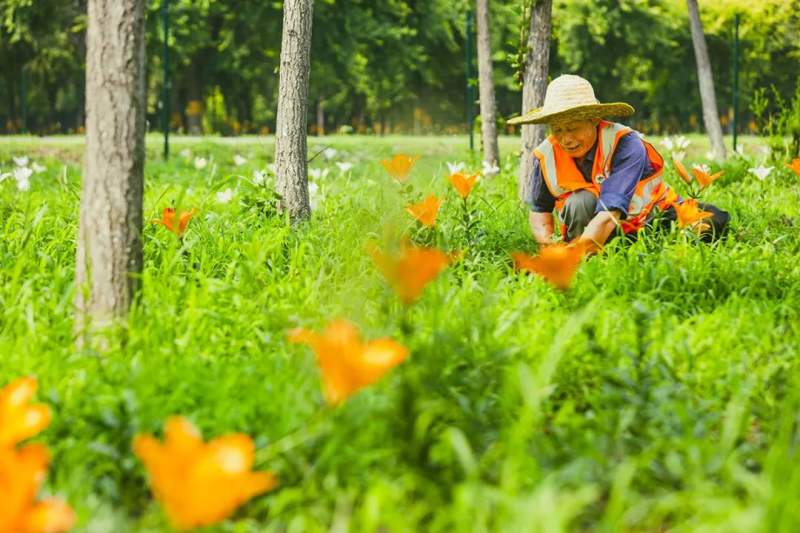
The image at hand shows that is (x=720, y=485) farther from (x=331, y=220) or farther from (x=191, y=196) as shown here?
(x=191, y=196)

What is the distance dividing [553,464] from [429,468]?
0.29m

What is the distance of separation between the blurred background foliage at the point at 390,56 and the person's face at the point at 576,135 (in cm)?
1083

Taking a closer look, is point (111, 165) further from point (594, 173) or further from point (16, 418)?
point (594, 173)

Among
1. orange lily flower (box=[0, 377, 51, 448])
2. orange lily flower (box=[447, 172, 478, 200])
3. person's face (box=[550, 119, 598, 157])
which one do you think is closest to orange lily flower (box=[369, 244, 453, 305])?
orange lily flower (box=[0, 377, 51, 448])

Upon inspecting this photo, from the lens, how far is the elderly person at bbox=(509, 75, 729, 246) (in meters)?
4.42

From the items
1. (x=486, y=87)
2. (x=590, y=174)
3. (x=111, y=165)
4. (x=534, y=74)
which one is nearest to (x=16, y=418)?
(x=111, y=165)

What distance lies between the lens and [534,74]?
646cm

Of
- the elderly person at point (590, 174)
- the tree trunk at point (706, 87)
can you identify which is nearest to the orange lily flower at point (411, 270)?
the elderly person at point (590, 174)

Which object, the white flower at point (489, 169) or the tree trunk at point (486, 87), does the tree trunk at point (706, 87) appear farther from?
the white flower at point (489, 169)

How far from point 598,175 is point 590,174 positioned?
3.2 inches

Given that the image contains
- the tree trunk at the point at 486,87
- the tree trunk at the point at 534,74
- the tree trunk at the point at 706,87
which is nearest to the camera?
the tree trunk at the point at 534,74

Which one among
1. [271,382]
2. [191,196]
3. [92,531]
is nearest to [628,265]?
[271,382]

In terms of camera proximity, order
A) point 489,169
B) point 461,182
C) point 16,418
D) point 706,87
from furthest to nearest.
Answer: point 706,87 < point 489,169 < point 461,182 < point 16,418

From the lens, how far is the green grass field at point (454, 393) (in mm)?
1840
